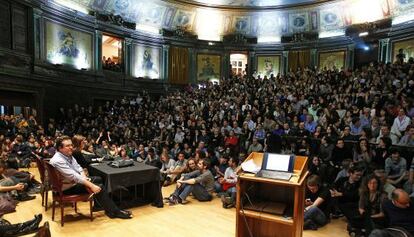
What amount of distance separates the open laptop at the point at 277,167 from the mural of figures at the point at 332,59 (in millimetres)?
16824

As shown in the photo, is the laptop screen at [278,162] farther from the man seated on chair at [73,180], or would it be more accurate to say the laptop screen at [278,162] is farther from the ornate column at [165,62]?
the ornate column at [165,62]

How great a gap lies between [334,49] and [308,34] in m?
1.98

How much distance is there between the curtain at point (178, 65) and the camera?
1919 cm

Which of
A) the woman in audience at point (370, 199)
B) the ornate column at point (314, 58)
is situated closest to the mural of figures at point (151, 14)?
the ornate column at point (314, 58)

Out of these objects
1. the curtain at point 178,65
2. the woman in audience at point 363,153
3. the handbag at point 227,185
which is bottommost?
the handbag at point 227,185

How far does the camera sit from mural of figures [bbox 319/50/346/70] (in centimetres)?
1783

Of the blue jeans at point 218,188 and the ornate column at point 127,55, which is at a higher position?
the ornate column at point 127,55

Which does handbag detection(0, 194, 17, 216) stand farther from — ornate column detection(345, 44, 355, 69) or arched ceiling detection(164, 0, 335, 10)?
ornate column detection(345, 44, 355, 69)

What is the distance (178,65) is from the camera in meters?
19.4

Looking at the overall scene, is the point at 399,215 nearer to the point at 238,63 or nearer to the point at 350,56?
the point at 350,56

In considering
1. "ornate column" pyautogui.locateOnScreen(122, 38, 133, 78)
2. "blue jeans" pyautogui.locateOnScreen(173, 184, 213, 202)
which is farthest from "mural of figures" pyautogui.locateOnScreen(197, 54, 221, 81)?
"blue jeans" pyautogui.locateOnScreen(173, 184, 213, 202)

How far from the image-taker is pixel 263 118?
8.98 m

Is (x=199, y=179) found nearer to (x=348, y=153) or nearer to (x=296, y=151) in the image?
(x=296, y=151)

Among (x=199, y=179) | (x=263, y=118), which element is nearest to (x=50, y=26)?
(x=263, y=118)
